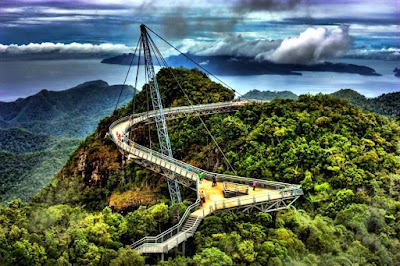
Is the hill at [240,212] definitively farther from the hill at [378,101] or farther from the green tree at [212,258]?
the hill at [378,101]

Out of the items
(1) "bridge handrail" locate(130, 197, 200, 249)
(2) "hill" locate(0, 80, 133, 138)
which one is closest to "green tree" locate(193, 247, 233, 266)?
(1) "bridge handrail" locate(130, 197, 200, 249)

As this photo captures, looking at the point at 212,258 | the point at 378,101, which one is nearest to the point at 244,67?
the point at 378,101

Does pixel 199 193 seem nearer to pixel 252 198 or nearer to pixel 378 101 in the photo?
pixel 252 198

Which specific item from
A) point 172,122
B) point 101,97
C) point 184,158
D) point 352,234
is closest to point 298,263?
point 352,234

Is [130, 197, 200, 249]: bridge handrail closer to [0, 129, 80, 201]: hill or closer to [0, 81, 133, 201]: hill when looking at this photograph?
[0, 129, 80, 201]: hill

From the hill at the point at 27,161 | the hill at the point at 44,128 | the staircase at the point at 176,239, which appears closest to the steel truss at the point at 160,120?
the staircase at the point at 176,239

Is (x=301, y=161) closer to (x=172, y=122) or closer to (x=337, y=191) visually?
(x=337, y=191)
